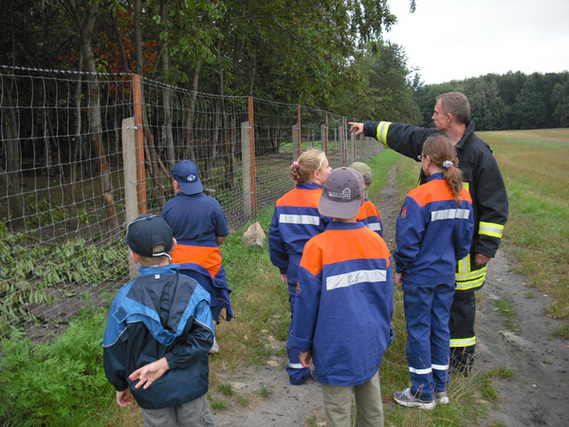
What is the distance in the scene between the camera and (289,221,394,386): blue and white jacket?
2.32 meters

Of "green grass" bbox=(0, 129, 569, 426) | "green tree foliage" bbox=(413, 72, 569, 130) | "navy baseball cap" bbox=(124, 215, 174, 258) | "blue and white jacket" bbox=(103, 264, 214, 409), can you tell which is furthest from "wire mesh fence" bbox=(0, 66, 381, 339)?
"green tree foliage" bbox=(413, 72, 569, 130)

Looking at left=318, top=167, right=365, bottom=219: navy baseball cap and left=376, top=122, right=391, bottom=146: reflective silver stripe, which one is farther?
left=376, top=122, right=391, bottom=146: reflective silver stripe

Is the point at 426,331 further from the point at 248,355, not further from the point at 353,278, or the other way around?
the point at 248,355

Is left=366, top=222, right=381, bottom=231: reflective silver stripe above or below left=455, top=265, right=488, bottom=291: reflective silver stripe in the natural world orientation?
above

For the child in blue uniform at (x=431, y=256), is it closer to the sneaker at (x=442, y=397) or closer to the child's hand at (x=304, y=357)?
the sneaker at (x=442, y=397)

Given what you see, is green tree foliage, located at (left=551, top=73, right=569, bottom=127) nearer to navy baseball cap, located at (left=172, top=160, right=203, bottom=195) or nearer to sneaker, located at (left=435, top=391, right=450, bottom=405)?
sneaker, located at (left=435, top=391, right=450, bottom=405)

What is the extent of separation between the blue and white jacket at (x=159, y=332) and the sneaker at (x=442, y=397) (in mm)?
1916

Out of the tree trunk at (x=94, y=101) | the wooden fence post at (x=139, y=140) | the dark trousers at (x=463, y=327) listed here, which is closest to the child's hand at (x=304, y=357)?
the dark trousers at (x=463, y=327)

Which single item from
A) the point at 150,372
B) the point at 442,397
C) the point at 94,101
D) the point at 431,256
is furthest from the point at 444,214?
the point at 94,101

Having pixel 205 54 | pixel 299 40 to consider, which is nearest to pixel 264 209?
pixel 205 54

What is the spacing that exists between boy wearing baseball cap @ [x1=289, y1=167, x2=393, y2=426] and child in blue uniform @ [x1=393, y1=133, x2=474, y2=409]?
0.79 m

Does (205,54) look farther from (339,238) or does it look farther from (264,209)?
(339,238)

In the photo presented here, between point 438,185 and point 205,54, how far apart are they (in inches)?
210

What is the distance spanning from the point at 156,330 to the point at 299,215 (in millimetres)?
1669
